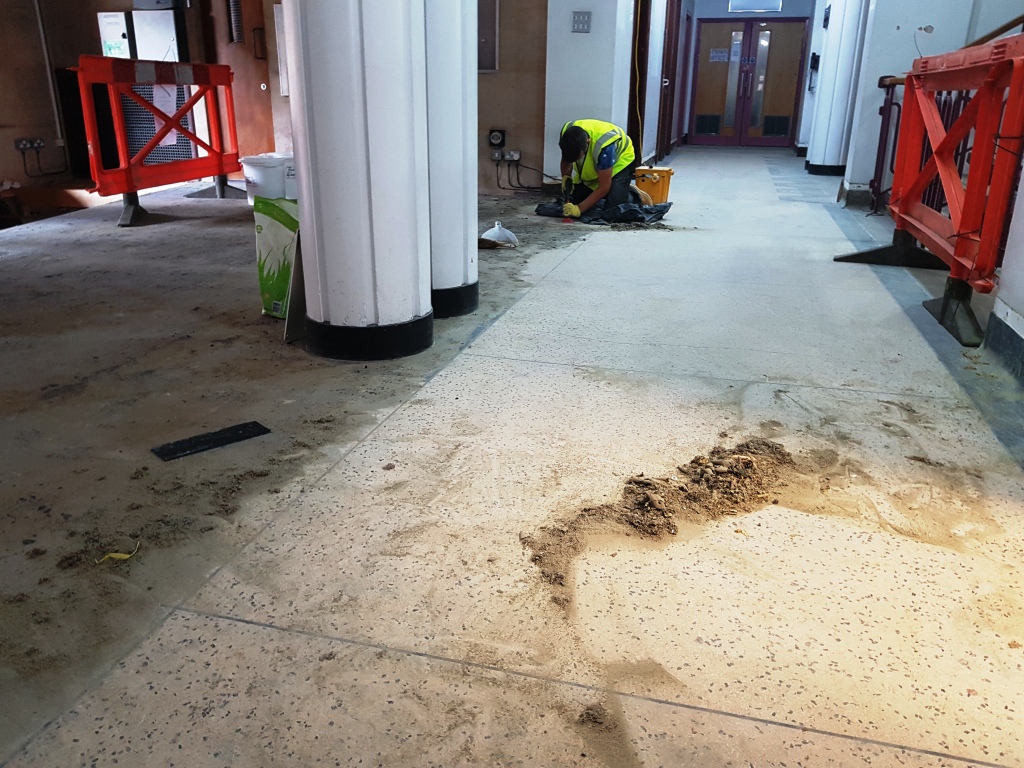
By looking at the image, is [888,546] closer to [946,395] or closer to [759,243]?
[946,395]

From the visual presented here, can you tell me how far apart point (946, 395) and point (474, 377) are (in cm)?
180

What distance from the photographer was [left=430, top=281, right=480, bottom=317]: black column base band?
392 centimetres

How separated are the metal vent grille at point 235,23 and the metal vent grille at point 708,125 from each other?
1172cm

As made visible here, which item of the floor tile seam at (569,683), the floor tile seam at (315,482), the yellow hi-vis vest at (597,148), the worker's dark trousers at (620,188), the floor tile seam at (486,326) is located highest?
the yellow hi-vis vest at (597,148)

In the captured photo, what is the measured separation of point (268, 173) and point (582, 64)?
3368 millimetres

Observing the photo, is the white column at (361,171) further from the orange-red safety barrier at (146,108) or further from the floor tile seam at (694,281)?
the orange-red safety barrier at (146,108)

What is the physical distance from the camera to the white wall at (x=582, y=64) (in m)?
7.84

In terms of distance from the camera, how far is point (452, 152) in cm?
374

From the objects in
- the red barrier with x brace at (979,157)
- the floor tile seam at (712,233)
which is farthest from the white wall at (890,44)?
the red barrier with x brace at (979,157)

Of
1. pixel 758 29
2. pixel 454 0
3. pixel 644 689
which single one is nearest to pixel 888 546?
pixel 644 689

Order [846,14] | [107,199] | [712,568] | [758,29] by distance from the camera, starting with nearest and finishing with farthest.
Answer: [712,568]
[107,199]
[846,14]
[758,29]

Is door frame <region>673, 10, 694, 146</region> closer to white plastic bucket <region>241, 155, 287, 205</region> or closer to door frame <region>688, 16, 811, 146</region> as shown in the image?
door frame <region>688, 16, 811, 146</region>

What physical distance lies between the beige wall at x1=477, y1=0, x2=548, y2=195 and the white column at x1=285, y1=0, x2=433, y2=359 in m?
5.43

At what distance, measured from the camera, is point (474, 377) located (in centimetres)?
311
